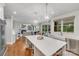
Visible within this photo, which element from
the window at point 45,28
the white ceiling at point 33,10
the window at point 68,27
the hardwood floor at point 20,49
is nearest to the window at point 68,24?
the window at point 68,27

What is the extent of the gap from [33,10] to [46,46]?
601 mm

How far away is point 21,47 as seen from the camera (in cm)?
206

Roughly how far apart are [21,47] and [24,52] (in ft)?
0.68

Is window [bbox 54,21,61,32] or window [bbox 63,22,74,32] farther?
window [bbox 54,21,61,32]

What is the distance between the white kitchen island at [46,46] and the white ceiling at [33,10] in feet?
1.10

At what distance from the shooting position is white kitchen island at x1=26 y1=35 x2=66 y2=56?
65.2 inches

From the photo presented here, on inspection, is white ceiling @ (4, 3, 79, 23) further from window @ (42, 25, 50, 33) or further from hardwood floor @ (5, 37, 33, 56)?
hardwood floor @ (5, 37, 33, 56)

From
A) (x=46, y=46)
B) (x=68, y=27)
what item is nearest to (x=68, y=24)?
(x=68, y=27)

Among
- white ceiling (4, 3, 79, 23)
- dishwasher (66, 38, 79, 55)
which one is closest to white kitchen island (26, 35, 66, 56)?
dishwasher (66, 38, 79, 55)

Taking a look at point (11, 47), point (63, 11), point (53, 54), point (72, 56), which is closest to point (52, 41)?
point (53, 54)

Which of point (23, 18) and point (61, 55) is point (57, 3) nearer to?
point (23, 18)

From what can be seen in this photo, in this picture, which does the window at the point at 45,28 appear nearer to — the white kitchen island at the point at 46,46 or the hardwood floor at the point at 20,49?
the white kitchen island at the point at 46,46

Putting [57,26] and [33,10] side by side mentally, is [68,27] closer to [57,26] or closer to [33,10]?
[57,26]

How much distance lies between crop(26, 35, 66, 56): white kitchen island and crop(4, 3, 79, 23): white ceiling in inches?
13.2
